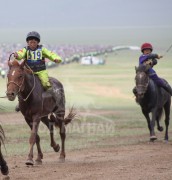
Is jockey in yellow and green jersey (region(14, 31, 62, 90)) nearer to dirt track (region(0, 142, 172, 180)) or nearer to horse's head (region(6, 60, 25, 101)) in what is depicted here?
horse's head (region(6, 60, 25, 101))

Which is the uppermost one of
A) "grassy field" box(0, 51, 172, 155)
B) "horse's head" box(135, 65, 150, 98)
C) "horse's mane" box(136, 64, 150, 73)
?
"horse's mane" box(136, 64, 150, 73)

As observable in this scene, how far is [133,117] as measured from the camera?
2480cm

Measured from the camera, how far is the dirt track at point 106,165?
1098 centimetres

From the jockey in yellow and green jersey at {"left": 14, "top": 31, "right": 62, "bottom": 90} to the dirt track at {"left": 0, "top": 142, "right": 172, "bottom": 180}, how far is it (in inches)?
63.5

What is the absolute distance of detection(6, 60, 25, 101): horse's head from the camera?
39.8ft

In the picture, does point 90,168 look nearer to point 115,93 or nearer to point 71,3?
point 115,93

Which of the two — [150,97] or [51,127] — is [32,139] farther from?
[150,97]

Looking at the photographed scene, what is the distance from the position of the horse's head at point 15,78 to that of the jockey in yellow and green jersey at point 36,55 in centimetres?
68

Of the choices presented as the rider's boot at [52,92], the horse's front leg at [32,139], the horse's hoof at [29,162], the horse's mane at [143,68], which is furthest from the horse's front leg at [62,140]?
the horse's mane at [143,68]

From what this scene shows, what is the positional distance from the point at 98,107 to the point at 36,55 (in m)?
16.7

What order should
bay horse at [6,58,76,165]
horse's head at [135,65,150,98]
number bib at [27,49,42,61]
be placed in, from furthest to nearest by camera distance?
horse's head at [135,65,150,98]
number bib at [27,49,42,61]
bay horse at [6,58,76,165]

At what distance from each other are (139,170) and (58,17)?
124 metres

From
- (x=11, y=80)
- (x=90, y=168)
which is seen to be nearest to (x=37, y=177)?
(x=90, y=168)

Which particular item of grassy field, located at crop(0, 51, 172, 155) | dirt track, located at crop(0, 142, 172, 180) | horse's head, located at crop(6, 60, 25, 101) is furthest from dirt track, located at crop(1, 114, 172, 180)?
horse's head, located at crop(6, 60, 25, 101)
